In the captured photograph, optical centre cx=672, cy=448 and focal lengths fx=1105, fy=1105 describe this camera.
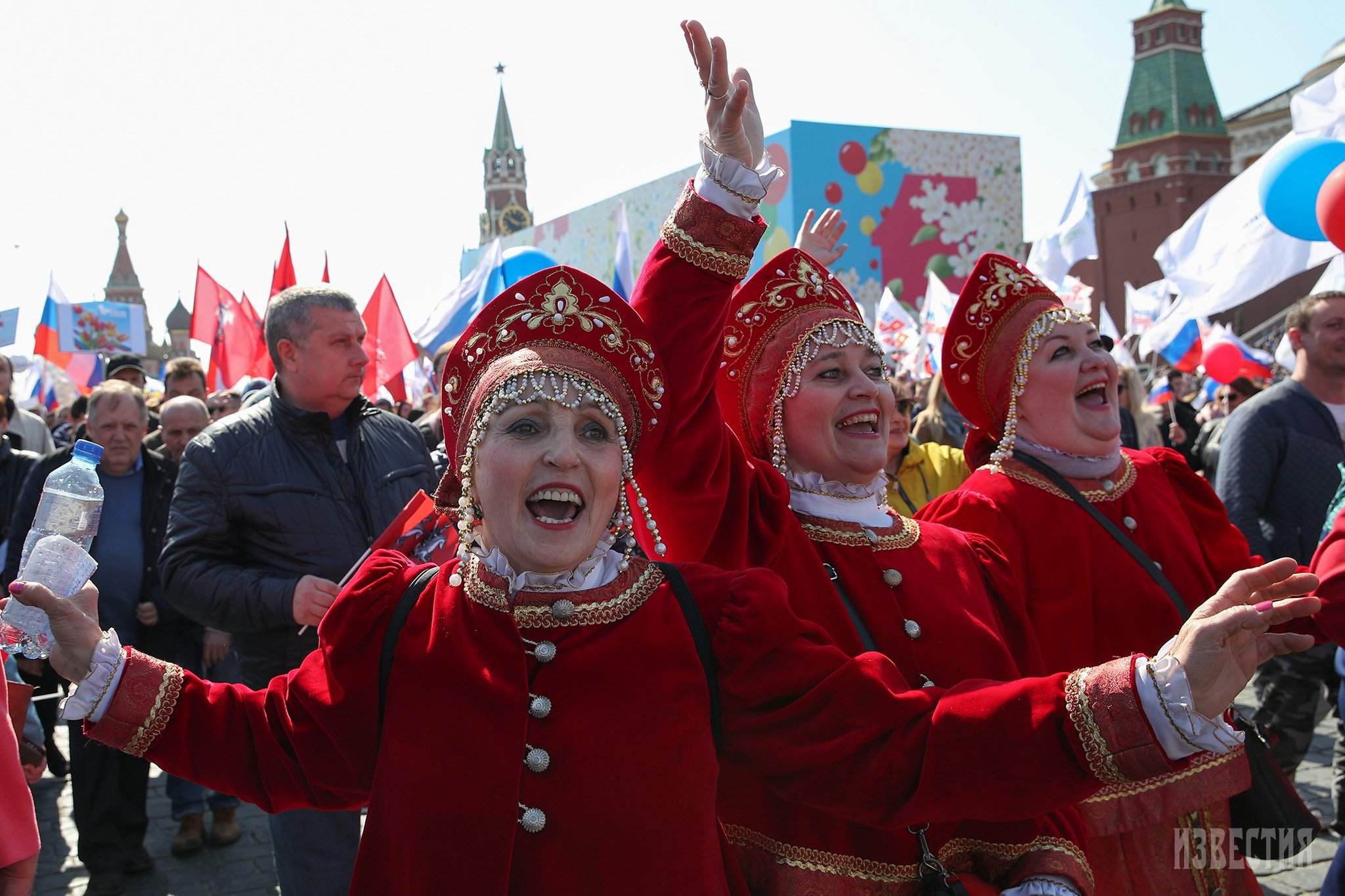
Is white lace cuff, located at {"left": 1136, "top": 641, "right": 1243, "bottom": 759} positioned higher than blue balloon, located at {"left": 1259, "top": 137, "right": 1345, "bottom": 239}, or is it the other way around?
blue balloon, located at {"left": 1259, "top": 137, "right": 1345, "bottom": 239}

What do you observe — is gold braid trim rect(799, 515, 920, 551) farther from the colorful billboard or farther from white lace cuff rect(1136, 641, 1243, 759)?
the colorful billboard

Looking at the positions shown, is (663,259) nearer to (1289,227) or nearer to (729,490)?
(729,490)

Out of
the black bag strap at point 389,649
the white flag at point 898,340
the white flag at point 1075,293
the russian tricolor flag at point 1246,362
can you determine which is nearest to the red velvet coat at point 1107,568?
the black bag strap at point 389,649

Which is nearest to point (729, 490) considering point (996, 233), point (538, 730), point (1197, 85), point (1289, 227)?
point (538, 730)

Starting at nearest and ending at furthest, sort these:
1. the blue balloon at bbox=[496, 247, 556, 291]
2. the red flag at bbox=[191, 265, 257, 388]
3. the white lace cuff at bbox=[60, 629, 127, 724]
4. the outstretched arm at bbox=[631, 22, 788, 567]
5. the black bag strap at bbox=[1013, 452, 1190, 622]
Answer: the white lace cuff at bbox=[60, 629, 127, 724] < the outstretched arm at bbox=[631, 22, 788, 567] < the black bag strap at bbox=[1013, 452, 1190, 622] < the blue balloon at bbox=[496, 247, 556, 291] < the red flag at bbox=[191, 265, 257, 388]

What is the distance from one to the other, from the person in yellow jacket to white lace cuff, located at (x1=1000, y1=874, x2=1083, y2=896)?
318 centimetres

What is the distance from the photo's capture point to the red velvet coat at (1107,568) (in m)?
2.83

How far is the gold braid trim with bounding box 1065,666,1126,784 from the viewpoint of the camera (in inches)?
66.8

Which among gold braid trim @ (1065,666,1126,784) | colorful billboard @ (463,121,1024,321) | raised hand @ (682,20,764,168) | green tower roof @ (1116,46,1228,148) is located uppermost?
green tower roof @ (1116,46,1228,148)

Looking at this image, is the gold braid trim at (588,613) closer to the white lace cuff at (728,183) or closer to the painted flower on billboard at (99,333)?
the white lace cuff at (728,183)

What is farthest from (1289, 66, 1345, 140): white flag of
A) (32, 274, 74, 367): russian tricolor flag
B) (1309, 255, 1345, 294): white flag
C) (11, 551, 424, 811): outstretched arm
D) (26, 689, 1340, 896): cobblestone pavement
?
(32, 274, 74, 367): russian tricolor flag

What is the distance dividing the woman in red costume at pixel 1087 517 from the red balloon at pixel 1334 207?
2143mm

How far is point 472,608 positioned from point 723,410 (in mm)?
1089

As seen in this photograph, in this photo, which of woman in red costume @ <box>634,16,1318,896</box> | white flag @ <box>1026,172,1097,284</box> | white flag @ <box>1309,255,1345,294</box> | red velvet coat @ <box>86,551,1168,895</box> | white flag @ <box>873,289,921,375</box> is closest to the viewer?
red velvet coat @ <box>86,551,1168,895</box>
